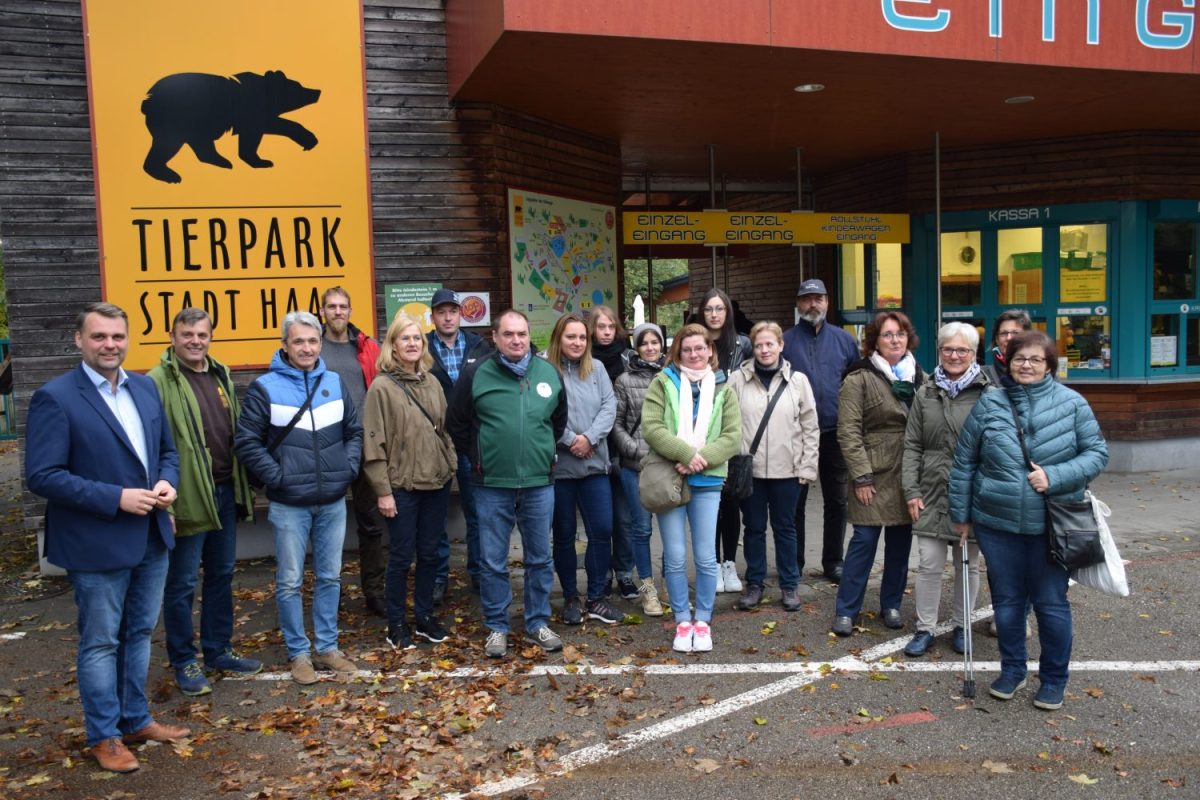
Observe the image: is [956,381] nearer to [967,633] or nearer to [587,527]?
[967,633]

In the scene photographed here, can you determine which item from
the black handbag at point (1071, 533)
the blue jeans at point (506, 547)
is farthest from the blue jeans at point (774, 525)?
the black handbag at point (1071, 533)

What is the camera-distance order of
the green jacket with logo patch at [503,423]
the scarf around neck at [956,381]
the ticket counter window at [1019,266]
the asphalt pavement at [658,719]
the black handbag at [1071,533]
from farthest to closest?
the ticket counter window at [1019,266] → the green jacket with logo patch at [503,423] → the scarf around neck at [956,381] → the black handbag at [1071,533] → the asphalt pavement at [658,719]

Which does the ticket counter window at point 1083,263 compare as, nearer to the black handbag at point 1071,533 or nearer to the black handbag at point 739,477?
the black handbag at point 739,477

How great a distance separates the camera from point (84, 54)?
296 inches

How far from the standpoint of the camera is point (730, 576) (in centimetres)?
657

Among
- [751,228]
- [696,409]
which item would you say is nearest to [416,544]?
[696,409]

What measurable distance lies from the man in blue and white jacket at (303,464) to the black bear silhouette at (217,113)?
3.41 metres

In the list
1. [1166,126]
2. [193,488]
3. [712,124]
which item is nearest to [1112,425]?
Result: [1166,126]

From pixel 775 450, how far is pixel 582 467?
1.24m

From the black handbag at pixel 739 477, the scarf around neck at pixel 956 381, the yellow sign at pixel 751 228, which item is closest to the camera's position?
the scarf around neck at pixel 956 381

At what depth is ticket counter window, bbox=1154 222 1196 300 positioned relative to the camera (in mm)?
10891

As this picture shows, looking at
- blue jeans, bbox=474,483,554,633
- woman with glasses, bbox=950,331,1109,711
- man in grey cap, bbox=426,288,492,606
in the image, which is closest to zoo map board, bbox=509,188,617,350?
man in grey cap, bbox=426,288,492,606

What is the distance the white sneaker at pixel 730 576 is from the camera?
6535 mm

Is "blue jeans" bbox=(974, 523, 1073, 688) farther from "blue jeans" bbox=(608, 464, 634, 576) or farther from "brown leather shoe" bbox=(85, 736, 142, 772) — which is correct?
"brown leather shoe" bbox=(85, 736, 142, 772)
